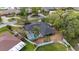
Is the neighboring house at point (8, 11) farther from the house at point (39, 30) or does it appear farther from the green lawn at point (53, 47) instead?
the green lawn at point (53, 47)

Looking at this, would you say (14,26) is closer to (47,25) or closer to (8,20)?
(8,20)

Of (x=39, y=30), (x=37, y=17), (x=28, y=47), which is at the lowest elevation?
(x=28, y=47)

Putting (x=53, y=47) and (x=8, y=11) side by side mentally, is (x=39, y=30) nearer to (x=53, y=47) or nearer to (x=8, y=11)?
(x=53, y=47)

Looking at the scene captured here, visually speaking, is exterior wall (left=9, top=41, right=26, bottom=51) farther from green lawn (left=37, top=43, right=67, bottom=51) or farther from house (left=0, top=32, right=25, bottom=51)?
green lawn (left=37, top=43, right=67, bottom=51)

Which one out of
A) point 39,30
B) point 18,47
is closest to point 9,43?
point 18,47

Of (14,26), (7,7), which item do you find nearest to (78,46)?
(14,26)

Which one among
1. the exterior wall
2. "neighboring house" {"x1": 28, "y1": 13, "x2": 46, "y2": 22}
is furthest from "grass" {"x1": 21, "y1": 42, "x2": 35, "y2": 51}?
"neighboring house" {"x1": 28, "y1": 13, "x2": 46, "y2": 22}
